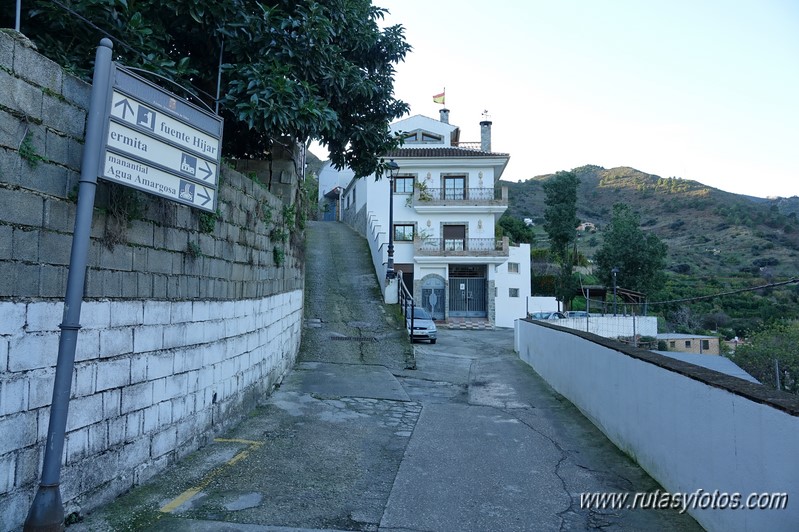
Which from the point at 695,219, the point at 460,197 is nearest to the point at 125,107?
the point at 460,197

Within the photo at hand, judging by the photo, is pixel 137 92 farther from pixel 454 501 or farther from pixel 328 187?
pixel 328 187

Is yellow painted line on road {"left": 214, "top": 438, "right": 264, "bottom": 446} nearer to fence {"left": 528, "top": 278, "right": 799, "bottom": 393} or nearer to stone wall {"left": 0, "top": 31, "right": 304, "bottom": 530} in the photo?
stone wall {"left": 0, "top": 31, "right": 304, "bottom": 530}

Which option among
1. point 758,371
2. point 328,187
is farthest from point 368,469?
point 328,187

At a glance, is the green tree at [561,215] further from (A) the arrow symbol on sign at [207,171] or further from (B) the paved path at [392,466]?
(A) the arrow symbol on sign at [207,171]

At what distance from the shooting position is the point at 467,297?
103 ft

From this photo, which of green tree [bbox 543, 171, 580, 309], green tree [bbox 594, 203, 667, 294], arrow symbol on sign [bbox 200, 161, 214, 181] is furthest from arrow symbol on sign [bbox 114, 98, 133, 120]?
green tree [bbox 543, 171, 580, 309]

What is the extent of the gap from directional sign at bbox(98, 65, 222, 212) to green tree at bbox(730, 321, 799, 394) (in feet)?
63.3

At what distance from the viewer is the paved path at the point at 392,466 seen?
15.4 ft

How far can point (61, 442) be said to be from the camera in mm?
3750

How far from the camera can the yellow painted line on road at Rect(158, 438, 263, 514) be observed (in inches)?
189

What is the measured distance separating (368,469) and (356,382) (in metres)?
4.62

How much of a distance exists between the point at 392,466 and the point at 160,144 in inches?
158

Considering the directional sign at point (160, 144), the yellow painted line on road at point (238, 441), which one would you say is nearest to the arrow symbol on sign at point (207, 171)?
the directional sign at point (160, 144)

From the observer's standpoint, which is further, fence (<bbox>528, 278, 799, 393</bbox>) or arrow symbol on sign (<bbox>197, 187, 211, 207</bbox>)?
fence (<bbox>528, 278, 799, 393</bbox>)
